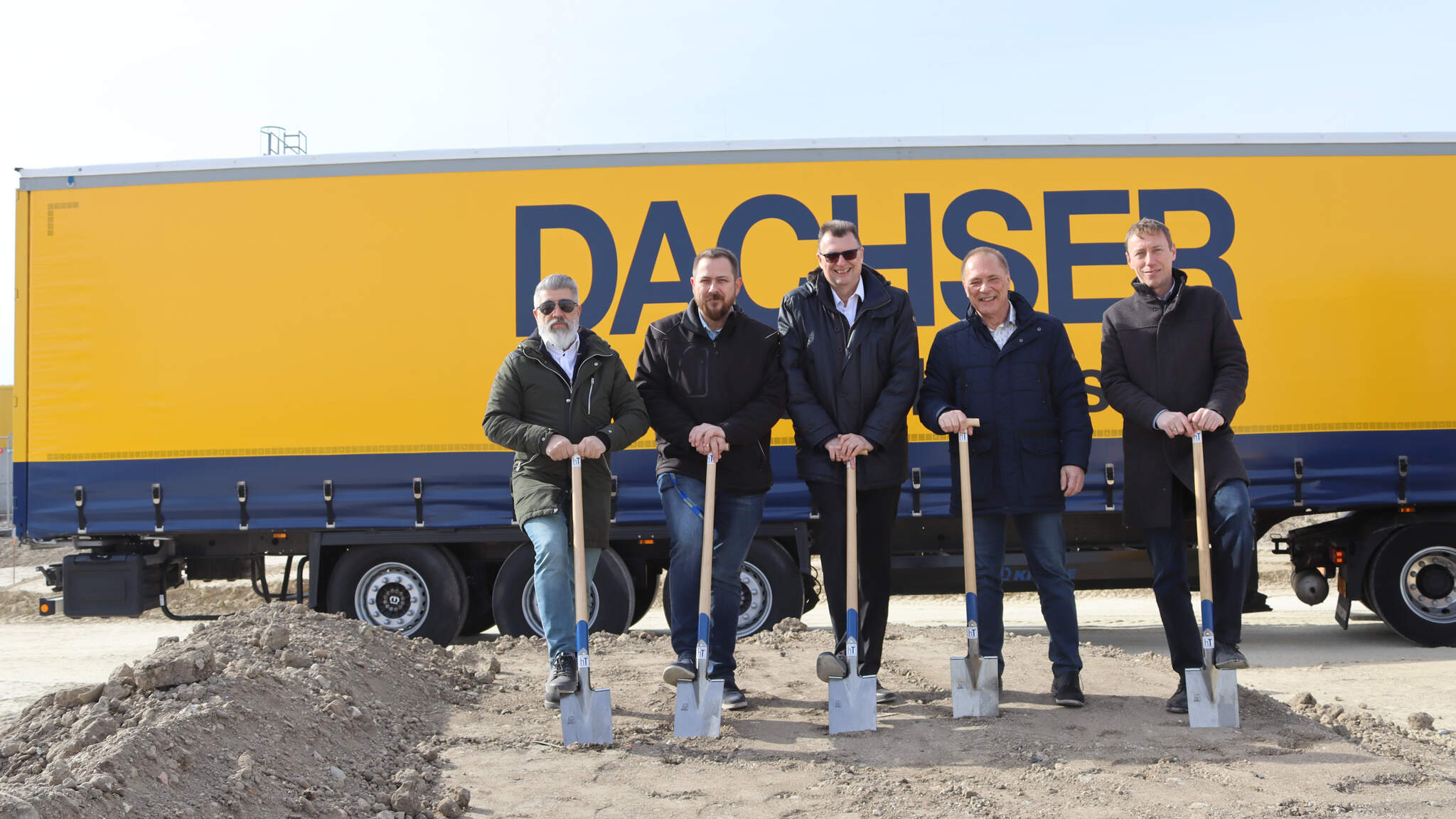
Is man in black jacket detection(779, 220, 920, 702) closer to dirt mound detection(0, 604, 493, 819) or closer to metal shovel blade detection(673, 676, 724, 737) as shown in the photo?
metal shovel blade detection(673, 676, 724, 737)

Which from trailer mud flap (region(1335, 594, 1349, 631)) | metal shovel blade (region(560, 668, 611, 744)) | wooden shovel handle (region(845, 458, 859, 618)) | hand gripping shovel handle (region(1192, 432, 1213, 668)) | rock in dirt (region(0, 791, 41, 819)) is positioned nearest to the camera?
rock in dirt (region(0, 791, 41, 819))

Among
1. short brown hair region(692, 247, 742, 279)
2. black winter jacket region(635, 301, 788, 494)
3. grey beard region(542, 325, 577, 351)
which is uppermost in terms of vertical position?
short brown hair region(692, 247, 742, 279)

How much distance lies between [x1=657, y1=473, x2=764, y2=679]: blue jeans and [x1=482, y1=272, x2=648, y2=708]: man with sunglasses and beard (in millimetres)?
321

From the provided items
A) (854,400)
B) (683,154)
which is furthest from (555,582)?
(683,154)

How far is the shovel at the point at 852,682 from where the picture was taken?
13.1 ft

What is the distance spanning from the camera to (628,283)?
687 centimetres

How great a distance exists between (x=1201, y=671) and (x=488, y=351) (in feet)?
15.2

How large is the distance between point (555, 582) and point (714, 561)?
2.21 ft

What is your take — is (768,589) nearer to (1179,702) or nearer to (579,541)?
(579,541)

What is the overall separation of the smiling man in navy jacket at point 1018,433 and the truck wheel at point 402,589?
386 centimetres

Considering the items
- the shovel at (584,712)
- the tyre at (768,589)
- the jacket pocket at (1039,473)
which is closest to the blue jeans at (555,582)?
the shovel at (584,712)

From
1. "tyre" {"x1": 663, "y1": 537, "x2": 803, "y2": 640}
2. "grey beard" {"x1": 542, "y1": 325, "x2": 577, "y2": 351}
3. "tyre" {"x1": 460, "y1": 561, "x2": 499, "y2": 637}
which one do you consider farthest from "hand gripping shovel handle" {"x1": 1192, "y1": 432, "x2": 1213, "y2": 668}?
"tyre" {"x1": 460, "y1": 561, "x2": 499, "y2": 637}

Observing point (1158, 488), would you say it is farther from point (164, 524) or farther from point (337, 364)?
point (164, 524)

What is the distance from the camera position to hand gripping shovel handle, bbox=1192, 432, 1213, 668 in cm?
408
